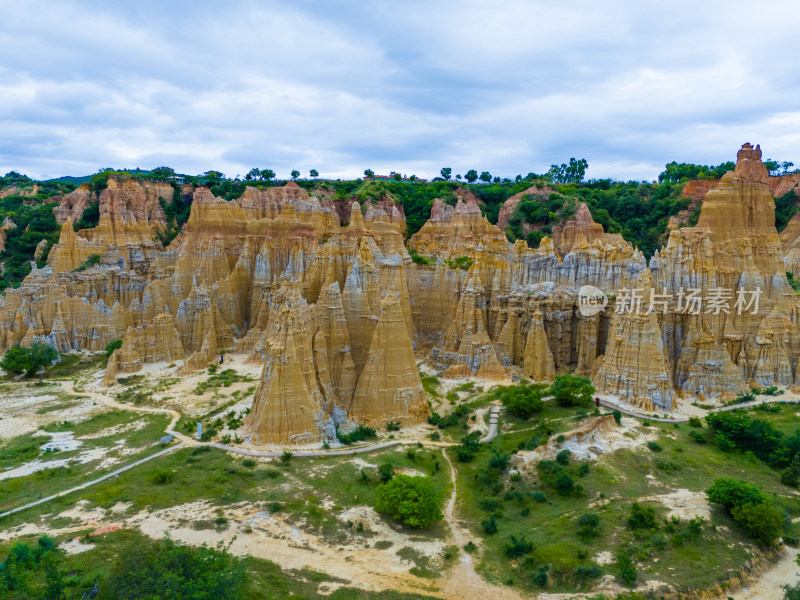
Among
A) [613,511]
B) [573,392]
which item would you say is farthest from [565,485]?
[573,392]

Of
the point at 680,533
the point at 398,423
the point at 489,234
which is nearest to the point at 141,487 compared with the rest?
the point at 398,423

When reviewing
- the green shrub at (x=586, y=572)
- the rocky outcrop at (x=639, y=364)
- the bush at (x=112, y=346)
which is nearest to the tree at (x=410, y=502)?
the green shrub at (x=586, y=572)

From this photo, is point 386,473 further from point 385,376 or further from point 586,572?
point 586,572

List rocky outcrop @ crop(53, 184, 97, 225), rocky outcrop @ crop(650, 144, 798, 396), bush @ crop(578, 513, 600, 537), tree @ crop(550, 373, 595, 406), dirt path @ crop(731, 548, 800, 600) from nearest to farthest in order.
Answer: dirt path @ crop(731, 548, 800, 600)
bush @ crop(578, 513, 600, 537)
tree @ crop(550, 373, 595, 406)
rocky outcrop @ crop(650, 144, 798, 396)
rocky outcrop @ crop(53, 184, 97, 225)

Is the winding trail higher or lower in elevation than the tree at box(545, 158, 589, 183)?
lower

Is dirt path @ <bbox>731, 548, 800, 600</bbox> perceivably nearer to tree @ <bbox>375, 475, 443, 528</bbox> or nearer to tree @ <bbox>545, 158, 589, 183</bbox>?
tree @ <bbox>375, 475, 443, 528</bbox>

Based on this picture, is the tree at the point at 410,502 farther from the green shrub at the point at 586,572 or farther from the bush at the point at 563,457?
the bush at the point at 563,457

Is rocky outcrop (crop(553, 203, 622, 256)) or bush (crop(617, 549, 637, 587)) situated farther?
rocky outcrop (crop(553, 203, 622, 256))

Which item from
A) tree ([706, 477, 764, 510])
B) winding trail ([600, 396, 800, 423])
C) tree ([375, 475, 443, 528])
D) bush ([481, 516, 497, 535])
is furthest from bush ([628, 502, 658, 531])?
winding trail ([600, 396, 800, 423])
